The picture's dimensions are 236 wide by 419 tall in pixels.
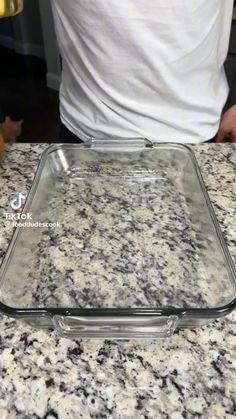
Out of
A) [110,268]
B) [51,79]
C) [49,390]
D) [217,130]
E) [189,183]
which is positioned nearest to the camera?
[49,390]

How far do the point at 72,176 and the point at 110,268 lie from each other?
0.19m

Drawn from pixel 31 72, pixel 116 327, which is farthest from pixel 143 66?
pixel 31 72

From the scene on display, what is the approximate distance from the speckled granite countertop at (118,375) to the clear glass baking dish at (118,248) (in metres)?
0.02

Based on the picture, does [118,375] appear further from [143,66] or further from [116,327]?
[143,66]

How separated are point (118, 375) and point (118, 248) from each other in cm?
17

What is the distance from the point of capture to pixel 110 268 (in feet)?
1.38

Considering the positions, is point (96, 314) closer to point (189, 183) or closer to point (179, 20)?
point (189, 183)

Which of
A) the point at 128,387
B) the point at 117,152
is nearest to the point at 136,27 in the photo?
the point at 117,152

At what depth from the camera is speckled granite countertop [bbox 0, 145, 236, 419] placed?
11.4 inches

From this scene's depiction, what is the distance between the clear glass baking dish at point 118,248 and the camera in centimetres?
33
